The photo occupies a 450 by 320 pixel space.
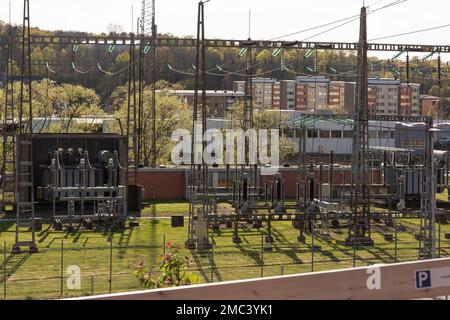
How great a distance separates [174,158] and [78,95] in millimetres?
18092

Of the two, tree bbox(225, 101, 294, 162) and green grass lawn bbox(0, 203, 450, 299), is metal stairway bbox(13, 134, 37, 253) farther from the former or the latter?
tree bbox(225, 101, 294, 162)

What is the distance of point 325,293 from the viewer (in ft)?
17.6

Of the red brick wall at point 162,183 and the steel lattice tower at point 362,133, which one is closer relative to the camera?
the steel lattice tower at point 362,133

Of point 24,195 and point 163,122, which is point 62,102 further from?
point 24,195

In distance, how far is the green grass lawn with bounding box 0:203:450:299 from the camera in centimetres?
1909

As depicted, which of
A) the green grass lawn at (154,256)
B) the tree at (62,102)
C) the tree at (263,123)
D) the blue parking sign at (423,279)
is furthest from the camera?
the tree at (62,102)

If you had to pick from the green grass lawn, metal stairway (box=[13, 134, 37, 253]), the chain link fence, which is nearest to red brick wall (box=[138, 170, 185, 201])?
metal stairway (box=[13, 134, 37, 253])

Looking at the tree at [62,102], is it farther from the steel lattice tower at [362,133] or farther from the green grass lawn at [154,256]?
the steel lattice tower at [362,133]

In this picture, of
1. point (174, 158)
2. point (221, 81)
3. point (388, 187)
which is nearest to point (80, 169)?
point (388, 187)

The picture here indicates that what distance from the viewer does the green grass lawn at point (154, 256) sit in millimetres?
19094

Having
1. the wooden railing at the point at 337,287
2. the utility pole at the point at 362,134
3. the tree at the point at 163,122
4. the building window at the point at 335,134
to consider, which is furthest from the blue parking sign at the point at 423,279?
the building window at the point at 335,134

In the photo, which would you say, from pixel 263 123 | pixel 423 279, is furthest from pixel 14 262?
pixel 263 123
